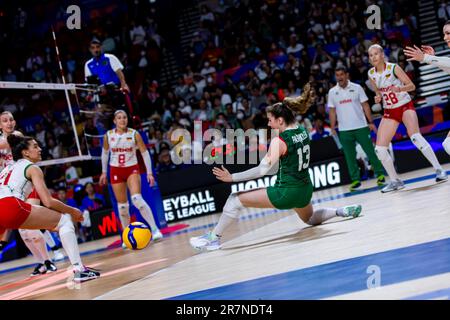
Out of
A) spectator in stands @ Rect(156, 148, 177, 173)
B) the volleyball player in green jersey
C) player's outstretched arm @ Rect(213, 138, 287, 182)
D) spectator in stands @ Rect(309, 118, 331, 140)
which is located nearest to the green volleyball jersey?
the volleyball player in green jersey

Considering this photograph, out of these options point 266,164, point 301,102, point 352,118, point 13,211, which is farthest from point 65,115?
point 266,164

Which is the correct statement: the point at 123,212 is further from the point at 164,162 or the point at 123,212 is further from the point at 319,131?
the point at 319,131

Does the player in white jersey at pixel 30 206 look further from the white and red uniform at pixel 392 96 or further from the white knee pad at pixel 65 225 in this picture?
the white and red uniform at pixel 392 96

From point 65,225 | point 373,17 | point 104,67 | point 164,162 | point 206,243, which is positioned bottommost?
point 206,243

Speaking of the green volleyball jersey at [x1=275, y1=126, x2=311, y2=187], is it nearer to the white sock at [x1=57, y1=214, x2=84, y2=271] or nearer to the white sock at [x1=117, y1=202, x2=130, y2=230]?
the white sock at [x1=57, y1=214, x2=84, y2=271]

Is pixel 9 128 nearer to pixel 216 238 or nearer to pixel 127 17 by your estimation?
pixel 216 238

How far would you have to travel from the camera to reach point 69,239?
22.7ft

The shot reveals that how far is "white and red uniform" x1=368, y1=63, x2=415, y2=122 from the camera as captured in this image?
365 inches

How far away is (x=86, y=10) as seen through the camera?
2247 cm

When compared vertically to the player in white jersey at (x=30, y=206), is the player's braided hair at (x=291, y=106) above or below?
above

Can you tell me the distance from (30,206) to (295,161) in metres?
2.73

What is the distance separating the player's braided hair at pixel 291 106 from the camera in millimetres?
7023

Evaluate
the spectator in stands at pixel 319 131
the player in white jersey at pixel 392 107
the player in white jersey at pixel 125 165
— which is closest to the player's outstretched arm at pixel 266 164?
the player in white jersey at pixel 392 107

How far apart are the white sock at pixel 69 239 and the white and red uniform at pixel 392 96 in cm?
469
